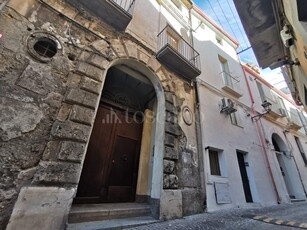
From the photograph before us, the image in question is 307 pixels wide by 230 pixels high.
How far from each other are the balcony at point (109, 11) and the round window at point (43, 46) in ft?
4.12

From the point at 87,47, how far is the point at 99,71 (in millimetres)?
641

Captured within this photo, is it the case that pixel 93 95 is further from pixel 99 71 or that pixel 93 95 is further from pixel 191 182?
pixel 191 182

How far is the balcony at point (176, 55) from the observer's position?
4.73m

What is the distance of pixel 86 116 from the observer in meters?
2.81

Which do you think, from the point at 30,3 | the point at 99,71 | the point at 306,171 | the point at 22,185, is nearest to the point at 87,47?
the point at 99,71

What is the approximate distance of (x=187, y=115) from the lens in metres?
4.90

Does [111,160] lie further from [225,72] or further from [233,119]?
[225,72]

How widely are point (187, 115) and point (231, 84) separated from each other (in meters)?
4.80

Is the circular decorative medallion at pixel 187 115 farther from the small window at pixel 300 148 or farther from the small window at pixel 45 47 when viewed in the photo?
the small window at pixel 300 148

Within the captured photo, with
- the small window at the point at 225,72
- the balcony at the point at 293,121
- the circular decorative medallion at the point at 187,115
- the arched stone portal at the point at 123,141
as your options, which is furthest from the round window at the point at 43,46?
the balcony at the point at 293,121

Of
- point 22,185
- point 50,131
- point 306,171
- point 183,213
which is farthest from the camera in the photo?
point 306,171

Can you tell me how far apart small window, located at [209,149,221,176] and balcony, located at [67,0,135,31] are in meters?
5.01

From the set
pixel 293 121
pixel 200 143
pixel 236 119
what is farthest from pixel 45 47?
pixel 293 121

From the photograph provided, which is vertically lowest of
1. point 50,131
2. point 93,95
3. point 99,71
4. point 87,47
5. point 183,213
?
point 183,213
